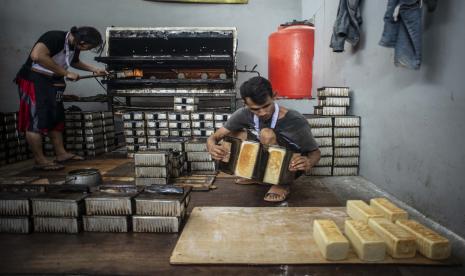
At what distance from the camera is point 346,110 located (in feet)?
11.4

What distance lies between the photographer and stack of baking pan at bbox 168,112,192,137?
4.27 metres

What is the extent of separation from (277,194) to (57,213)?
1.55 meters

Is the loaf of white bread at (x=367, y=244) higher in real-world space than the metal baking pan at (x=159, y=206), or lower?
lower

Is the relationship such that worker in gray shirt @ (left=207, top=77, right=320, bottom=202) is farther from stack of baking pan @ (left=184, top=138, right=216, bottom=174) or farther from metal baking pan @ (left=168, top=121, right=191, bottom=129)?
metal baking pan @ (left=168, top=121, right=191, bottom=129)

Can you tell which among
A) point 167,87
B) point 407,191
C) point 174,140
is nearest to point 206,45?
→ point 167,87

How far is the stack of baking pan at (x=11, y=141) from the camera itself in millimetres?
3965

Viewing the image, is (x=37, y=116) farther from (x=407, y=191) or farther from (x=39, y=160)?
(x=407, y=191)

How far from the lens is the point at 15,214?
1.88 metres

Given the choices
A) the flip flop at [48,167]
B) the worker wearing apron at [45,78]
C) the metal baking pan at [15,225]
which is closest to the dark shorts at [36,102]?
the worker wearing apron at [45,78]

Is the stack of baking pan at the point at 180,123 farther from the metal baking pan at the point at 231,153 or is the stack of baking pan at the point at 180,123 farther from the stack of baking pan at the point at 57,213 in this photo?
the stack of baking pan at the point at 57,213

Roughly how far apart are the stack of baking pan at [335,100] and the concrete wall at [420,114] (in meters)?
0.11

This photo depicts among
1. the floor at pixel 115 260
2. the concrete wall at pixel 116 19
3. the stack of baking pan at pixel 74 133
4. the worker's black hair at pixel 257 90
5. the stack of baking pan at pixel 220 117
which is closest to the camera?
the floor at pixel 115 260

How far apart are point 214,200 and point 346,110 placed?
1959 millimetres

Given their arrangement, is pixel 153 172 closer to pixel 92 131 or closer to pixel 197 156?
pixel 197 156
